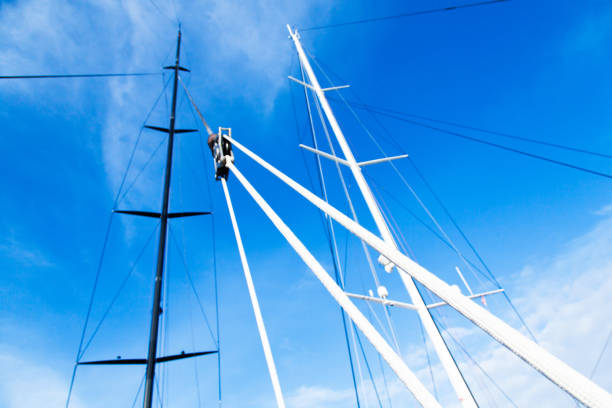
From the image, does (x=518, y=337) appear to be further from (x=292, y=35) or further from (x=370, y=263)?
(x=292, y=35)

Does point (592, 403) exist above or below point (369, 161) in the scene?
below

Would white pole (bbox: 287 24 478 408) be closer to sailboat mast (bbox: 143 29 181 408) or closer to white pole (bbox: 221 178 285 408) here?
white pole (bbox: 221 178 285 408)

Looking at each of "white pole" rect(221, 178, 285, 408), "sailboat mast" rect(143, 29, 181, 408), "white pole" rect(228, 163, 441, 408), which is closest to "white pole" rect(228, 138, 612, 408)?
"white pole" rect(228, 163, 441, 408)

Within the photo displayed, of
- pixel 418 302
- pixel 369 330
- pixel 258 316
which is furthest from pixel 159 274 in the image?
pixel 369 330

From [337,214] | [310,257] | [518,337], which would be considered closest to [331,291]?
[310,257]

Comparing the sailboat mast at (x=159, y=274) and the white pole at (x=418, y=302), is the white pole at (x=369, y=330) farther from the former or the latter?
the sailboat mast at (x=159, y=274)

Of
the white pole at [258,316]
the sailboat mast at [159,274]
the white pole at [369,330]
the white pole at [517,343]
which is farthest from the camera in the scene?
the sailboat mast at [159,274]

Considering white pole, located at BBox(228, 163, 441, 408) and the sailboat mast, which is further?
the sailboat mast

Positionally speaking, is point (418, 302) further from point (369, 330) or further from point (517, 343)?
point (517, 343)

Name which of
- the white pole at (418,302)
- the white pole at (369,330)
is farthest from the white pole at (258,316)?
the white pole at (418,302)

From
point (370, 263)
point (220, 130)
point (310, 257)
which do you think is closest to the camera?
point (310, 257)

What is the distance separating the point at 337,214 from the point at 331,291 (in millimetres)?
985

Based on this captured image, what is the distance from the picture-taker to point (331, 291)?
3.99 metres

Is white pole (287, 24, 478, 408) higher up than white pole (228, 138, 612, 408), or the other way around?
white pole (287, 24, 478, 408)
